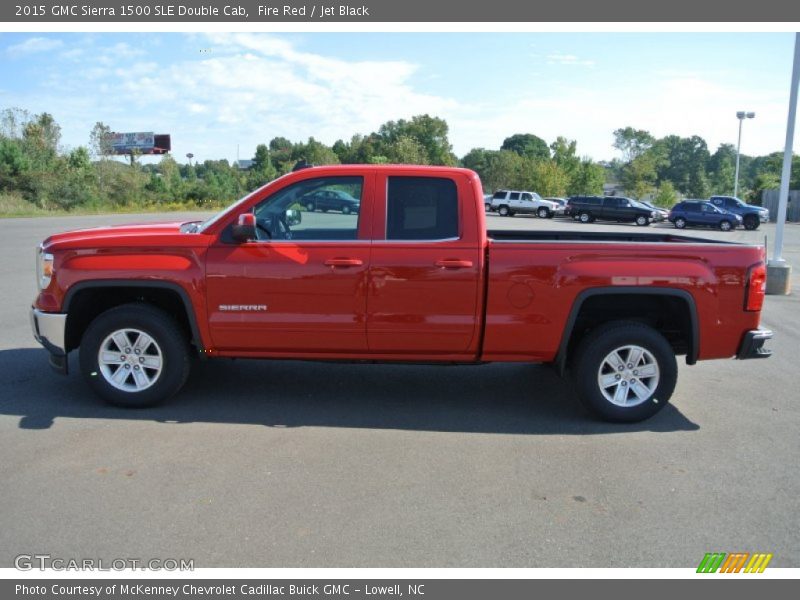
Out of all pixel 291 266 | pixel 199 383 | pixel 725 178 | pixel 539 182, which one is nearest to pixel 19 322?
pixel 199 383

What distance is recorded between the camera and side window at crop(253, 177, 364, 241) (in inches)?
221

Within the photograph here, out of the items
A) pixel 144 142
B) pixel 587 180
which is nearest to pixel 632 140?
A: pixel 587 180

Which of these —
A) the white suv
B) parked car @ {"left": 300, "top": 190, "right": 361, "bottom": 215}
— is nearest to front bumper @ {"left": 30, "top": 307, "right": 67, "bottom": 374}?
parked car @ {"left": 300, "top": 190, "right": 361, "bottom": 215}

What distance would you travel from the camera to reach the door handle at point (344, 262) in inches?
213

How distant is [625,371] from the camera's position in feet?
18.3

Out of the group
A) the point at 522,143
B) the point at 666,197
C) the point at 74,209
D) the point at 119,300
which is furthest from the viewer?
the point at 522,143

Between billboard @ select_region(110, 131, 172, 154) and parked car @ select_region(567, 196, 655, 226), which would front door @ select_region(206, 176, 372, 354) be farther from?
billboard @ select_region(110, 131, 172, 154)

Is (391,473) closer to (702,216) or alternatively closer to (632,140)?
(702,216)

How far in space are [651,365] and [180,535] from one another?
3.80m

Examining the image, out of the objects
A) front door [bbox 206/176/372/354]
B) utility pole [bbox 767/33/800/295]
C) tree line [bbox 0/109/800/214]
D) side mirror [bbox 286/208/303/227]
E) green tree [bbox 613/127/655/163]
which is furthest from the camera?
green tree [bbox 613/127/655/163]

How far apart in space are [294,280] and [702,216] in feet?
124

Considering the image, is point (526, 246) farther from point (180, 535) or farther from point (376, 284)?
point (180, 535)

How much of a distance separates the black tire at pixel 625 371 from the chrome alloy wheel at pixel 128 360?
3.48m

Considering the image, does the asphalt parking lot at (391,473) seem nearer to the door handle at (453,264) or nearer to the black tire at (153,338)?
the black tire at (153,338)
